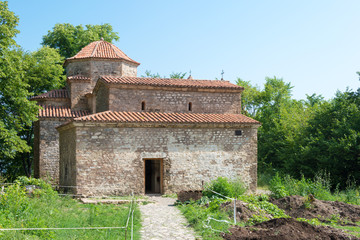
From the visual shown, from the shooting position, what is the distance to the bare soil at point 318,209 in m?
11.4

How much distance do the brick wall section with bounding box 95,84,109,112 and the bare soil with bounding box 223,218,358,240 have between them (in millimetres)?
10373

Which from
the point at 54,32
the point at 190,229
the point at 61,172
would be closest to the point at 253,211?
the point at 190,229

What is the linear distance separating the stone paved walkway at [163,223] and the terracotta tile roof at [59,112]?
9596 mm

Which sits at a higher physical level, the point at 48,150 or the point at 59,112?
the point at 59,112

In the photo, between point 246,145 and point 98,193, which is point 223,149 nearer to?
point 246,145

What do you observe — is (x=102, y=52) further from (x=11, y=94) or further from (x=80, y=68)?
(x=11, y=94)

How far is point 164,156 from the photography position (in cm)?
1594

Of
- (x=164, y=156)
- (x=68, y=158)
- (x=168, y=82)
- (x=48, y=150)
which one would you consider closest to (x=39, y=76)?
(x=48, y=150)

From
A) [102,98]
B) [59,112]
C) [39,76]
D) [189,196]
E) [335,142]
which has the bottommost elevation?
[189,196]

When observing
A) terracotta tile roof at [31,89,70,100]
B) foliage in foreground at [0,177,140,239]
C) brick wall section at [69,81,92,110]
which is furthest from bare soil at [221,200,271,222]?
terracotta tile roof at [31,89,70,100]

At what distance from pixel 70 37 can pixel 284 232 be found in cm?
2934

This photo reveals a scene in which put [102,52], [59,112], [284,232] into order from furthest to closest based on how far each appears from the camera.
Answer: [102,52] < [59,112] < [284,232]

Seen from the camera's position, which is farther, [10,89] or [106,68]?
[106,68]

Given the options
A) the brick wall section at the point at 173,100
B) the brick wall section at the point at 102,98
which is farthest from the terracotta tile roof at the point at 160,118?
the brick wall section at the point at 102,98
